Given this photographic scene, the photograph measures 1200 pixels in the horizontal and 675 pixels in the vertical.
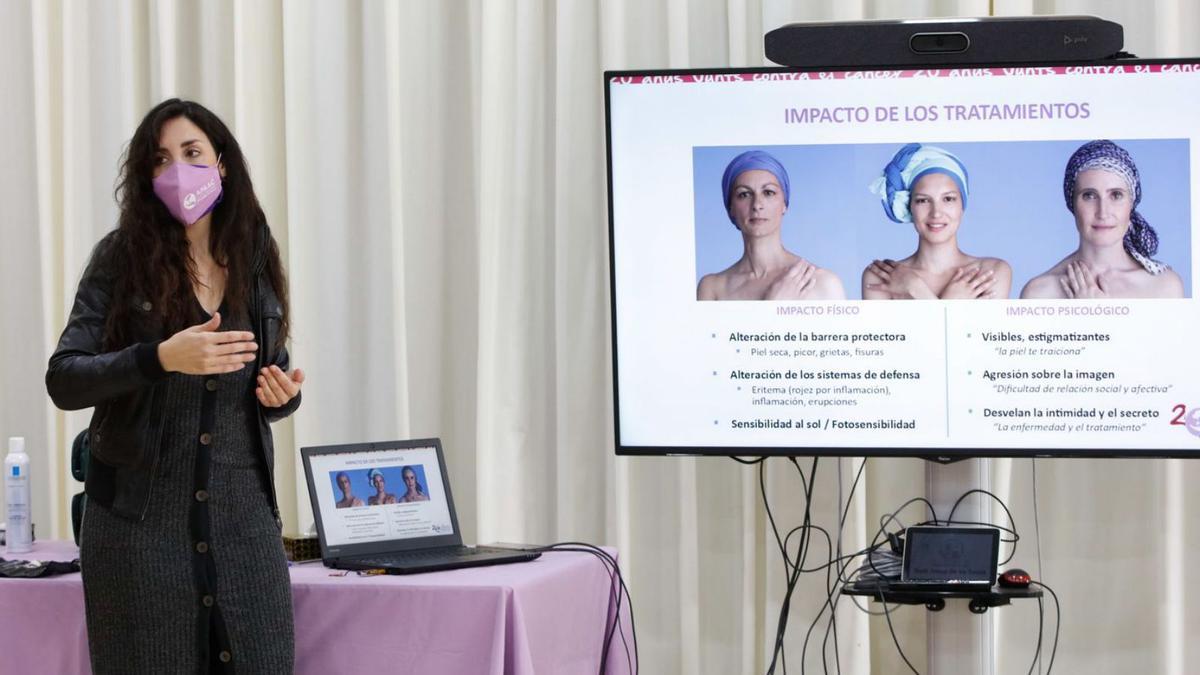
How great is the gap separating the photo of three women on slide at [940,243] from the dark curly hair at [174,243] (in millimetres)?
1019

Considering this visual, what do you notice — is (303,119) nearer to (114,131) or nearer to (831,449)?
(114,131)

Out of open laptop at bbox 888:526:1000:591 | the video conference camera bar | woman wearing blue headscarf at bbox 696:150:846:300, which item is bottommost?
open laptop at bbox 888:526:1000:591

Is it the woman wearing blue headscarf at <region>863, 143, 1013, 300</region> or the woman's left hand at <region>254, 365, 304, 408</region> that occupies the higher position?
the woman wearing blue headscarf at <region>863, 143, 1013, 300</region>

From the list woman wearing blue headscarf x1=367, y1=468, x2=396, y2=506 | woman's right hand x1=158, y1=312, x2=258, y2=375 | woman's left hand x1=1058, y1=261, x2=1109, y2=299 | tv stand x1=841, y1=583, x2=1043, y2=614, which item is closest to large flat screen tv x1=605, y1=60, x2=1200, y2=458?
woman's left hand x1=1058, y1=261, x2=1109, y2=299

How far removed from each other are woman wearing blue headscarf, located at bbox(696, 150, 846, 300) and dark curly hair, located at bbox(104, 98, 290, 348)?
39.2 inches

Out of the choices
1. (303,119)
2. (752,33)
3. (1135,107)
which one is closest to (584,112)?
(752,33)

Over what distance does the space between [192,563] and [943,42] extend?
73.3 inches

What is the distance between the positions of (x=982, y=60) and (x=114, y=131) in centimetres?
241

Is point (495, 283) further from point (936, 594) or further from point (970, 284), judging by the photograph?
point (936, 594)

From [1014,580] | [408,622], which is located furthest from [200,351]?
[1014,580]

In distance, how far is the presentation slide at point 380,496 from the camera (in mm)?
2562

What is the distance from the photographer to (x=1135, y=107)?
2.66 m

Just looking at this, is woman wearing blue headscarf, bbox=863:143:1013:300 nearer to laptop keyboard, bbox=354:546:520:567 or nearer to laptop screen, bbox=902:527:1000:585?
laptop screen, bbox=902:527:1000:585

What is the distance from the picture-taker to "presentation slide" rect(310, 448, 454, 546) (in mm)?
2562
